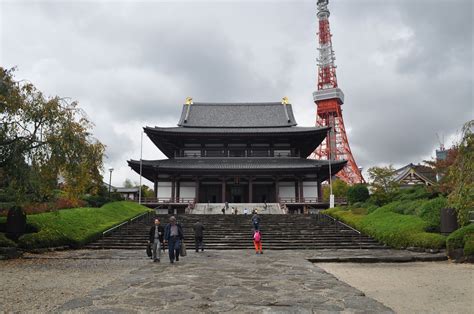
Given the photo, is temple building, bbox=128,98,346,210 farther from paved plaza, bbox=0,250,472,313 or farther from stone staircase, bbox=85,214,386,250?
paved plaza, bbox=0,250,472,313

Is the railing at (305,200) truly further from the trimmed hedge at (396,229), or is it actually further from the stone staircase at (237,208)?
the trimmed hedge at (396,229)

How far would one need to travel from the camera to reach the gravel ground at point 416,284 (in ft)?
20.3

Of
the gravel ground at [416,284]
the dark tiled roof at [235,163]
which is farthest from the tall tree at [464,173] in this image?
the dark tiled roof at [235,163]

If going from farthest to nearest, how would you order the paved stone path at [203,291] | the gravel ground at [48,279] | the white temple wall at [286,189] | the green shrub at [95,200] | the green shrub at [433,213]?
the white temple wall at [286,189] → the green shrub at [95,200] → the green shrub at [433,213] → the gravel ground at [48,279] → the paved stone path at [203,291]

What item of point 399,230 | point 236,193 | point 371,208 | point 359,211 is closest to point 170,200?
point 236,193

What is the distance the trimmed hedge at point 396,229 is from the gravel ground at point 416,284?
281cm

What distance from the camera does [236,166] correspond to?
115 feet

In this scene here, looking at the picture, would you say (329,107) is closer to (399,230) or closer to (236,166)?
(236,166)

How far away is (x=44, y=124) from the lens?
11781 millimetres

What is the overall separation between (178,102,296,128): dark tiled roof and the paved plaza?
32.8 meters

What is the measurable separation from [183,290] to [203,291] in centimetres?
41

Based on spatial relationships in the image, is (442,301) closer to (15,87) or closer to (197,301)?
(197,301)

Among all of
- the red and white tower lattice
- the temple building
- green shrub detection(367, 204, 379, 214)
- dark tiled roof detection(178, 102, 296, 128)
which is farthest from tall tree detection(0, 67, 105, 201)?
the red and white tower lattice

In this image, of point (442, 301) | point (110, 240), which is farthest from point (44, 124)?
point (442, 301)
